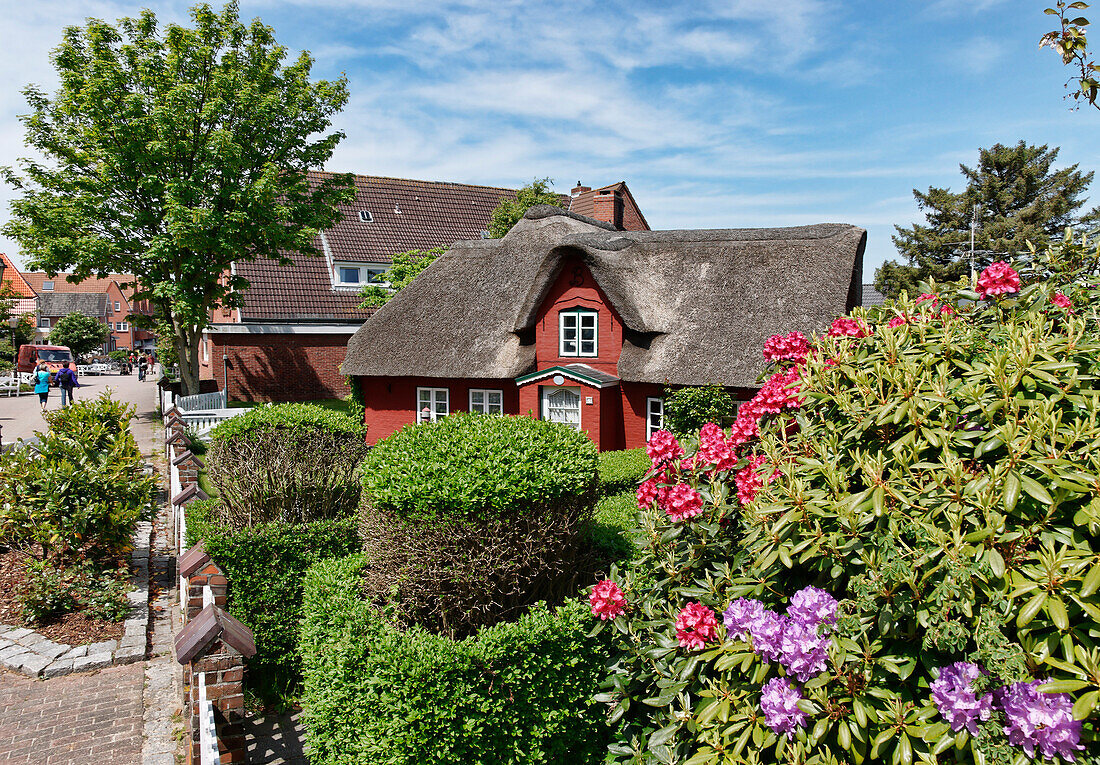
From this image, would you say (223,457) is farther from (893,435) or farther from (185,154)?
(185,154)

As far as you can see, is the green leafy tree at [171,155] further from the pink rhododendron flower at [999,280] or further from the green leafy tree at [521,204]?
the pink rhododendron flower at [999,280]

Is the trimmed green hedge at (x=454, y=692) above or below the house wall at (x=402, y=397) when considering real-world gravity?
below

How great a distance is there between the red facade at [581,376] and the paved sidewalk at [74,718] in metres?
10.5

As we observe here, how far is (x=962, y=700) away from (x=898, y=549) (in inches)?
23.8

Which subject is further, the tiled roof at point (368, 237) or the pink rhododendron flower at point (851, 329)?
the tiled roof at point (368, 237)

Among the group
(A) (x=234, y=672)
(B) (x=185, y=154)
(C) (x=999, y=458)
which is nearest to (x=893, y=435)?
(C) (x=999, y=458)

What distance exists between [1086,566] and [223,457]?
26.6ft

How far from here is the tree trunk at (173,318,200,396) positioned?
23672 millimetres

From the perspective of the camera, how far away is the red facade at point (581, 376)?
17109 millimetres

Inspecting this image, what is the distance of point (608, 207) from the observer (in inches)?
1007

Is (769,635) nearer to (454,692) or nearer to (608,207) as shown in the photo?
(454,692)

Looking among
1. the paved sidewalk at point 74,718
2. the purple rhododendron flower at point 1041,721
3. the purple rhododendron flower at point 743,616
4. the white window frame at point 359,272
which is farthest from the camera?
the white window frame at point 359,272

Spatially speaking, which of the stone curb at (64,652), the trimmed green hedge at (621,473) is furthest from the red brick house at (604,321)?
the stone curb at (64,652)

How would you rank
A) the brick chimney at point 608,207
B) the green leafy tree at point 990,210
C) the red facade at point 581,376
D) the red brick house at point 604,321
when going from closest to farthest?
the red brick house at point 604,321 < the red facade at point 581,376 < the brick chimney at point 608,207 < the green leafy tree at point 990,210
